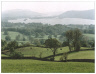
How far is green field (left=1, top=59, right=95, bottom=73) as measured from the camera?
782cm

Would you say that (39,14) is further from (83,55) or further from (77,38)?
(83,55)

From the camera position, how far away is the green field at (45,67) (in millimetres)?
7816

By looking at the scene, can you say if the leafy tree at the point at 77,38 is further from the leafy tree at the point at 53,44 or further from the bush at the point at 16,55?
the bush at the point at 16,55

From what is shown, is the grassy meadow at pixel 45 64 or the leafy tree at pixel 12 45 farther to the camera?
the leafy tree at pixel 12 45

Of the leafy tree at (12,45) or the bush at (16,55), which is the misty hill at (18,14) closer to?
the leafy tree at (12,45)

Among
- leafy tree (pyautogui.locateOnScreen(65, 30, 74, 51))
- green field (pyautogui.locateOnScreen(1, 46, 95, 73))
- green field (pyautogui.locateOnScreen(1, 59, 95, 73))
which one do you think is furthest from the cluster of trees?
green field (pyautogui.locateOnScreen(1, 59, 95, 73))

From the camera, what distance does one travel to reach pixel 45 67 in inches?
309

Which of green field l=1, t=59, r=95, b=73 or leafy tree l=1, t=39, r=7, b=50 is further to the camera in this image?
leafy tree l=1, t=39, r=7, b=50

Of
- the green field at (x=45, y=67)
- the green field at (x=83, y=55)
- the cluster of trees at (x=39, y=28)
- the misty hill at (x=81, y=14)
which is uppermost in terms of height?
the misty hill at (x=81, y=14)

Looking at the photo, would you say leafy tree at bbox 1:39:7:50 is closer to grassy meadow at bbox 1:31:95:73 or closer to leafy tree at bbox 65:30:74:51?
grassy meadow at bbox 1:31:95:73

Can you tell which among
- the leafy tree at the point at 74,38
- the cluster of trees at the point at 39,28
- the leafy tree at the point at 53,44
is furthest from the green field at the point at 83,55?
the cluster of trees at the point at 39,28

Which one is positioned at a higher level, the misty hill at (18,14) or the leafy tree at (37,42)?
the misty hill at (18,14)

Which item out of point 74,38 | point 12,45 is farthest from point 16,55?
point 74,38

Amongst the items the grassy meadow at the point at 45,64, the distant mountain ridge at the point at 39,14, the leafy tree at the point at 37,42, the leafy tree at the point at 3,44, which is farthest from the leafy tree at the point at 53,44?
the leafy tree at the point at 3,44
